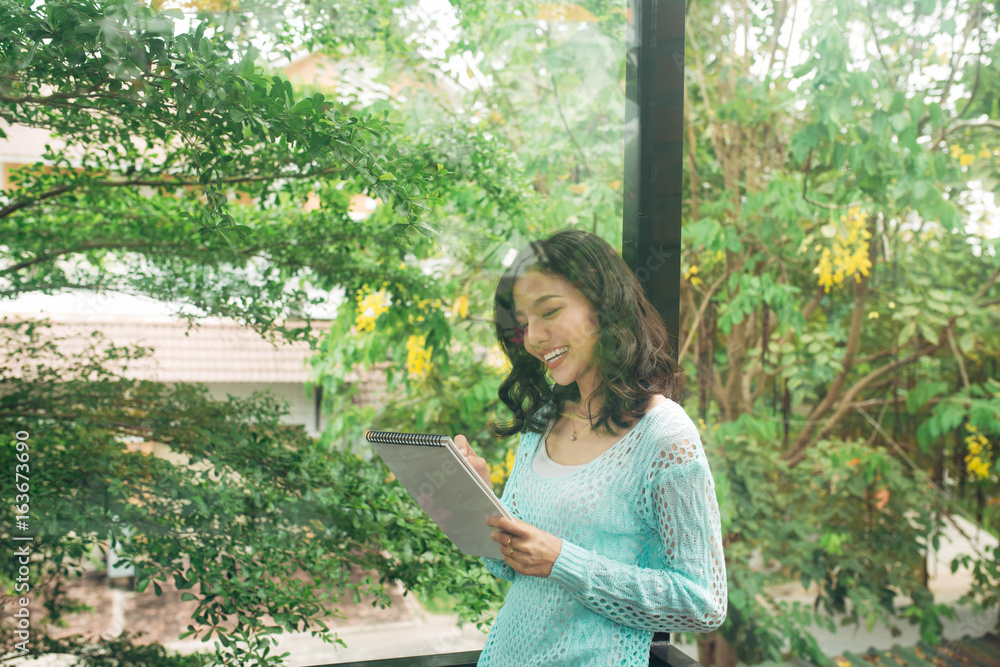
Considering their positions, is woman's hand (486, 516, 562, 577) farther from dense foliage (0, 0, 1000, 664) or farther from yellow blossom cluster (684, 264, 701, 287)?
yellow blossom cluster (684, 264, 701, 287)

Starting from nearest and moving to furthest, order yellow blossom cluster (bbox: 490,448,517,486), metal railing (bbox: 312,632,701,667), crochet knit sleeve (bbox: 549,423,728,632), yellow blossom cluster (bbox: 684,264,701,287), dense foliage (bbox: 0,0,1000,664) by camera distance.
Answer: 1. crochet knit sleeve (bbox: 549,423,728,632)
2. dense foliage (bbox: 0,0,1000,664)
3. metal railing (bbox: 312,632,701,667)
4. yellow blossom cluster (bbox: 490,448,517,486)
5. yellow blossom cluster (bbox: 684,264,701,287)

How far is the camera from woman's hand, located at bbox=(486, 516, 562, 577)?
0.85 metres

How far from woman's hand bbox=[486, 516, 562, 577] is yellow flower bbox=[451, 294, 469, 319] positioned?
72 centimetres

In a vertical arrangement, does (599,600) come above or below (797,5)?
below

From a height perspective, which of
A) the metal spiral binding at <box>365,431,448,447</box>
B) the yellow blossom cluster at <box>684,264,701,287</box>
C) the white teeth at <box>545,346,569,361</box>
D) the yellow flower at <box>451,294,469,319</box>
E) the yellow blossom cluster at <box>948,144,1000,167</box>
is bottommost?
the yellow blossom cluster at <box>684,264,701,287</box>

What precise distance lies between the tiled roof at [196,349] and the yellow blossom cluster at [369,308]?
0.13 m

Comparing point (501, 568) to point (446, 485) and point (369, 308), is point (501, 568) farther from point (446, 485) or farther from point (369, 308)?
point (369, 308)

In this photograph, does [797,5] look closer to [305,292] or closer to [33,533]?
[305,292]

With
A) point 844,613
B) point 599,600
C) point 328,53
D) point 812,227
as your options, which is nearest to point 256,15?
point 328,53

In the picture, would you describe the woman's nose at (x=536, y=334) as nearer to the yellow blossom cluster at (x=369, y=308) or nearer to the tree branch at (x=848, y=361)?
the yellow blossom cluster at (x=369, y=308)

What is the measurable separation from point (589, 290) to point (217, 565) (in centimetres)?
87

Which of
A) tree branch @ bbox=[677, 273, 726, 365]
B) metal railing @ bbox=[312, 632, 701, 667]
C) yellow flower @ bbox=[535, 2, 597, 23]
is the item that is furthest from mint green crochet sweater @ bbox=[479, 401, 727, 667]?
tree branch @ bbox=[677, 273, 726, 365]

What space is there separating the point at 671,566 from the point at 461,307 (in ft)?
2.73

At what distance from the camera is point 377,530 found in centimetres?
141
